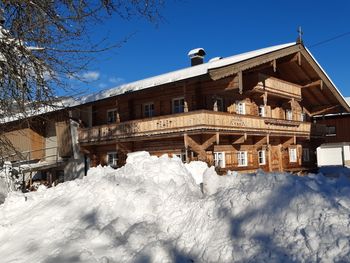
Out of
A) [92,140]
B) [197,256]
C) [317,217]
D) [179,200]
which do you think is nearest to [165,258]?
[197,256]

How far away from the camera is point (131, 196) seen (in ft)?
27.9

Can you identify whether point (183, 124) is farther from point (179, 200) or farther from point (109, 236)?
point (109, 236)

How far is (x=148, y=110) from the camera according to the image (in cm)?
2248

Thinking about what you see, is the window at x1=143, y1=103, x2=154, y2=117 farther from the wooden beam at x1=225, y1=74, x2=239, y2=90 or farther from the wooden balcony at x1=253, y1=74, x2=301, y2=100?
the wooden balcony at x1=253, y1=74, x2=301, y2=100

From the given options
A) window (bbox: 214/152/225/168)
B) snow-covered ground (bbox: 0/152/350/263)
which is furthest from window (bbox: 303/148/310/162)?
snow-covered ground (bbox: 0/152/350/263)

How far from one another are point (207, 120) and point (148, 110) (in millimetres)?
6384

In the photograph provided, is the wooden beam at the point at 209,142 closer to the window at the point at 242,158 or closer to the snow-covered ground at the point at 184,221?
the window at the point at 242,158

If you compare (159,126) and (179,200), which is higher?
(159,126)

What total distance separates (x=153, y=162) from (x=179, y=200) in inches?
90.0

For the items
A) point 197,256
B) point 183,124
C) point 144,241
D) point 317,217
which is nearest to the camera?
point 317,217

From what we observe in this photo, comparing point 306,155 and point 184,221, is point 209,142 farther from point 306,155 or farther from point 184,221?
point 306,155

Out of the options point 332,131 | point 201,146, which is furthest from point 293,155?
point 332,131

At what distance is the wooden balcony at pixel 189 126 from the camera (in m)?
17.0

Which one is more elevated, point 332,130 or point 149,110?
point 149,110
